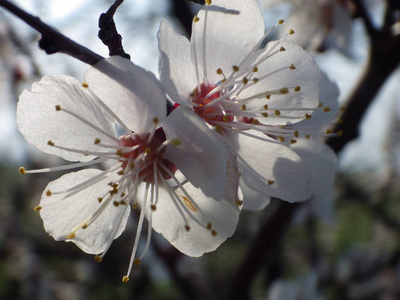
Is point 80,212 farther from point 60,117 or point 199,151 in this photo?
point 199,151

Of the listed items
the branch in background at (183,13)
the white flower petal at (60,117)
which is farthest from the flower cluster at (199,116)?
the branch in background at (183,13)

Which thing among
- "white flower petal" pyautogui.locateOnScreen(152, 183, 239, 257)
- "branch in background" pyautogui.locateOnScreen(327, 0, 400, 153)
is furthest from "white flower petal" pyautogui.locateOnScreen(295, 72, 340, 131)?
"branch in background" pyautogui.locateOnScreen(327, 0, 400, 153)

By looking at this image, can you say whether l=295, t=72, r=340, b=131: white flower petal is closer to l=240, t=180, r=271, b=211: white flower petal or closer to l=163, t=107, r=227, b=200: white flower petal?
l=240, t=180, r=271, b=211: white flower petal

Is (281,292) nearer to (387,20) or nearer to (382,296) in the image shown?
(387,20)

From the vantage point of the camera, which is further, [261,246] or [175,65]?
[261,246]

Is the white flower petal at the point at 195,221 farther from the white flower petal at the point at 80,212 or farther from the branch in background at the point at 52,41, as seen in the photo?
the branch in background at the point at 52,41

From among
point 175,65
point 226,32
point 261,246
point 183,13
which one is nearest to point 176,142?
point 175,65

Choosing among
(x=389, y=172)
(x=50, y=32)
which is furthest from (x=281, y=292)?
(x=389, y=172)
